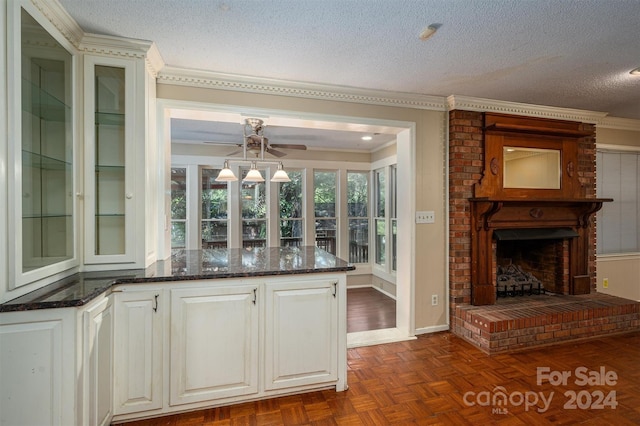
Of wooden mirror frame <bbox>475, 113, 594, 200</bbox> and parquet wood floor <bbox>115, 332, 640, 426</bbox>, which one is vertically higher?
wooden mirror frame <bbox>475, 113, 594, 200</bbox>

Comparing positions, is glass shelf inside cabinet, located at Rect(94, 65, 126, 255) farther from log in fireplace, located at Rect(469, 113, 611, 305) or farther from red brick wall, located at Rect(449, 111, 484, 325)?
log in fireplace, located at Rect(469, 113, 611, 305)

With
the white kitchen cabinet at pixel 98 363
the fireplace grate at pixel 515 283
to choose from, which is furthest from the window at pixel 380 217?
the white kitchen cabinet at pixel 98 363

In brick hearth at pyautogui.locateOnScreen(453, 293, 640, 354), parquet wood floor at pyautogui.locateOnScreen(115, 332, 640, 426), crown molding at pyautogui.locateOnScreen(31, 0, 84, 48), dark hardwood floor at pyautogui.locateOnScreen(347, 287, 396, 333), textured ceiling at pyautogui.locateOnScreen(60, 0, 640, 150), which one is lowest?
dark hardwood floor at pyautogui.locateOnScreen(347, 287, 396, 333)

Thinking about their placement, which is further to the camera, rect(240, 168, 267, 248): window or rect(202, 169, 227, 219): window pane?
rect(240, 168, 267, 248): window

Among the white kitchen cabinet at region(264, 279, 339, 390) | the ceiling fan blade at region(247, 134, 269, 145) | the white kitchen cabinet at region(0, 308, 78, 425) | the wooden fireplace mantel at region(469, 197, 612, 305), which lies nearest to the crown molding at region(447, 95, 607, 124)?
the wooden fireplace mantel at region(469, 197, 612, 305)

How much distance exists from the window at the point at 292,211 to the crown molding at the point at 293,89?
243cm

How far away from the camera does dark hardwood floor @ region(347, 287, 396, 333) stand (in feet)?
11.7

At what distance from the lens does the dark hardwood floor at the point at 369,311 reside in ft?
11.7

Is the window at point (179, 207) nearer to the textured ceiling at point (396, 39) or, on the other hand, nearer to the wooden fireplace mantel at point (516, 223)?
the textured ceiling at point (396, 39)

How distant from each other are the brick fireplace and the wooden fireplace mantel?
10 mm

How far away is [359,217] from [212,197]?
2600 millimetres

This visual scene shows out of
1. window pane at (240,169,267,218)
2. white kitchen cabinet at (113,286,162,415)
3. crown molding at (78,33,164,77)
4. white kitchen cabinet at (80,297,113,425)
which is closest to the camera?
white kitchen cabinet at (80,297,113,425)

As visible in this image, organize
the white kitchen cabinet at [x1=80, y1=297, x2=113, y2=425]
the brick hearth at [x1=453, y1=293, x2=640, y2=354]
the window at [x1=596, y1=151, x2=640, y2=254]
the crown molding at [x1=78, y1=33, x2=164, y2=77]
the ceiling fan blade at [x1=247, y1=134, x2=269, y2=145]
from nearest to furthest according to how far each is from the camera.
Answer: the white kitchen cabinet at [x1=80, y1=297, x2=113, y2=425]
the crown molding at [x1=78, y1=33, x2=164, y2=77]
the brick hearth at [x1=453, y1=293, x2=640, y2=354]
the ceiling fan blade at [x1=247, y1=134, x2=269, y2=145]
the window at [x1=596, y1=151, x2=640, y2=254]

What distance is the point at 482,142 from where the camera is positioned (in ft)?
10.7
